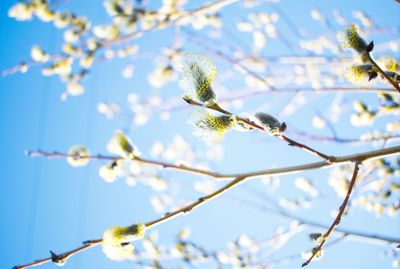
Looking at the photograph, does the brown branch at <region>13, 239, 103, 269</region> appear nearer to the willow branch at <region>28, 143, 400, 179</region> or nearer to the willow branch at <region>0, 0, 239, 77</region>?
the willow branch at <region>28, 143, 400, 179</region>

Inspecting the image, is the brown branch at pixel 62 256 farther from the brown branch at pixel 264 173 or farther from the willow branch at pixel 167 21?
the willow branch at pixel 167 21

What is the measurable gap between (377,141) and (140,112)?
244cm

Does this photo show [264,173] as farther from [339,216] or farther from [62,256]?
[62,256]

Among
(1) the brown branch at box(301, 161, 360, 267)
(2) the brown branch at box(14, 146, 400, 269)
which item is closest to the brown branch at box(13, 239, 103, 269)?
(2) the brown branch at box(14, 146, 400, 269)

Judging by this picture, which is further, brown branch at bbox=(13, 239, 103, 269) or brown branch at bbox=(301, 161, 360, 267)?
brown branch at bbox=(13, 239, 103, 269)

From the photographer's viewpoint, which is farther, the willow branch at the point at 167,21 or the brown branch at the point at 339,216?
the willow branch at the point at 167,21

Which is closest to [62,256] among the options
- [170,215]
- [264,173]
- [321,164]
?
[170,215]

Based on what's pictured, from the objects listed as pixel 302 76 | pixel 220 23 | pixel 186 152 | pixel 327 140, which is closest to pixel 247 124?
pixel 327 140

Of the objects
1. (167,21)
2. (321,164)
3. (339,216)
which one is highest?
(167,21)

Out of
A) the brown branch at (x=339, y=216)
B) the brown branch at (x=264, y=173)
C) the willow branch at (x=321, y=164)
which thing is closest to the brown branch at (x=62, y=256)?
the brown branch at (x=264, y=173)

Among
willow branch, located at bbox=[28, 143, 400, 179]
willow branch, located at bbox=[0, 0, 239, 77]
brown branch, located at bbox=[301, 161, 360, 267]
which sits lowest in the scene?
brown branch, located at bbox=[301, 161, 360, 267]

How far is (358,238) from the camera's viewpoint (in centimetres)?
212

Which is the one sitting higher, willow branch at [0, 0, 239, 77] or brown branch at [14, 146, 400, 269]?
willow branch at [0, 0, 239, 77]

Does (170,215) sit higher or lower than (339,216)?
higher
